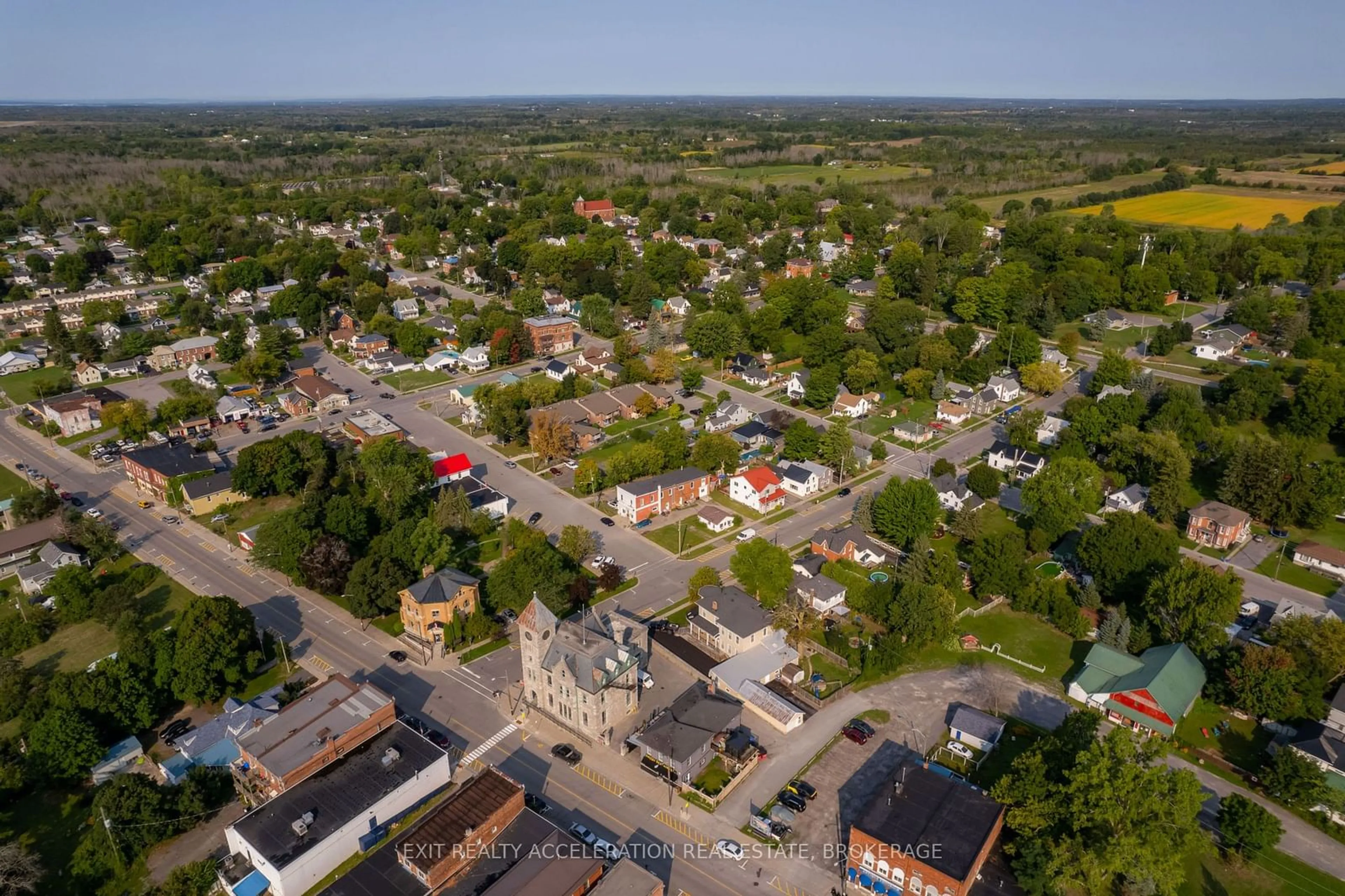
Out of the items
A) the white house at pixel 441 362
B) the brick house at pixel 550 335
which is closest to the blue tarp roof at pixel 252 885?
the white house at pixel 441 362

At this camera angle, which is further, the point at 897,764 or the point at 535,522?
the point at 535,522

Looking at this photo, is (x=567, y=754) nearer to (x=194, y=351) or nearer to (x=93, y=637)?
(x=93, y=637)

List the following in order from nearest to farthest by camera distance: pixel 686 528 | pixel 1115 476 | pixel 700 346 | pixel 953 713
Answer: pixel 953 713 < pixel 686 528 < pixel 1115 476 < pixel 700 346

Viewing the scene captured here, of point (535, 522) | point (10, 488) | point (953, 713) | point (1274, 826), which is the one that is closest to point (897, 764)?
point (953, 713)

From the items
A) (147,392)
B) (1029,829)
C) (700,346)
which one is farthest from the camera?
(700,346)

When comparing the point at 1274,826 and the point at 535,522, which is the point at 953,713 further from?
the point at 535,522


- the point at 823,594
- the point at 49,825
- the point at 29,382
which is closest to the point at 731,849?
the point at 823,594

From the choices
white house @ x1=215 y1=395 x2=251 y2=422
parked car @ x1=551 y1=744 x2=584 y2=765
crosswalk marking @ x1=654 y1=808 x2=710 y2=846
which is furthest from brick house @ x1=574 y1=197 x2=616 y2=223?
crosswalk marking @ x1=654 y1=808 x2=710 y2=846

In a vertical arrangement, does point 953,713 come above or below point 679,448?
below
